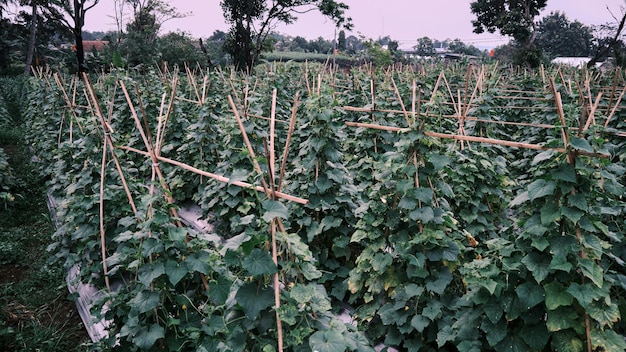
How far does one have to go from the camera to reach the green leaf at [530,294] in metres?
2.38

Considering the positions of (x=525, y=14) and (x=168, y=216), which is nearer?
(x=168, y=216)

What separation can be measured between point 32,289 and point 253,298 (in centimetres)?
320

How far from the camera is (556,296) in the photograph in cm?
233

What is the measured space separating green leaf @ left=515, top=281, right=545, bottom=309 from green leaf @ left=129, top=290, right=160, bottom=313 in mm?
2084

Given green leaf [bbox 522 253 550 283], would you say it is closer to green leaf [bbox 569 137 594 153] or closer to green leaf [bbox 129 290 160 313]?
green leaf [bbox 569 137 594 153]

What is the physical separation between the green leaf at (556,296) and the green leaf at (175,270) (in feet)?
6.59

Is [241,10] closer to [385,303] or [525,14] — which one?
[525,14]

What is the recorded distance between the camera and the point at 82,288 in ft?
12.9

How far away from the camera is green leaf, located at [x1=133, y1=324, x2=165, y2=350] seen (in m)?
2.37

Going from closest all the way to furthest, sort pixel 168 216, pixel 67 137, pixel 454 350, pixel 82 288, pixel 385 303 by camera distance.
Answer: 1. pixel 168 216
2. pixel 454 350
3. pixel 385 303
4. pixel 82 288
5. pixel 67 137

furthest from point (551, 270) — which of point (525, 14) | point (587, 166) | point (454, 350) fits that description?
point (525, 14)

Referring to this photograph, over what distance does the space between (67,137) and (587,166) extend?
6584 mm

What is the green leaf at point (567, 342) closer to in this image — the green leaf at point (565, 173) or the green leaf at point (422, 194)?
the green leaf at point (565, 173)

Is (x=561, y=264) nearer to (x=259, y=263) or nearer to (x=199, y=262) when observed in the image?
(x=259, y=263)
